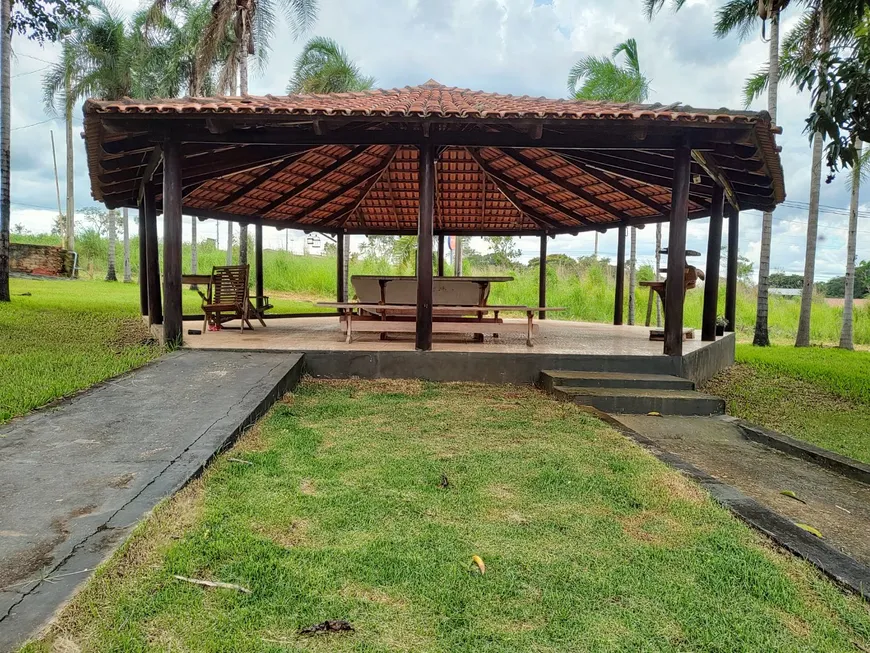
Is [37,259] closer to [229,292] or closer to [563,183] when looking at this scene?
[229,292]

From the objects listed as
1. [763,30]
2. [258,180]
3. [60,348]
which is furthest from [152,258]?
[763,30]

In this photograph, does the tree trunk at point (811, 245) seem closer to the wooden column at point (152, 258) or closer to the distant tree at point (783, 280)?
the wooden column at point (152, 258)

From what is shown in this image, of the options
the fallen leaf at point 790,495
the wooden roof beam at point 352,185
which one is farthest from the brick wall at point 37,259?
the fallen leaf at point 790,495

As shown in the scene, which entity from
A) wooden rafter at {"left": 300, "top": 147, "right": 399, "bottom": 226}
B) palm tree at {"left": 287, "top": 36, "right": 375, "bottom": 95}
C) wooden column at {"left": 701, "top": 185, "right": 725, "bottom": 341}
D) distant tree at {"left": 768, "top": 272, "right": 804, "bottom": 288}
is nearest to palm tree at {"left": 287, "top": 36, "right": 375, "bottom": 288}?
palm tree at {"left": 287, "top": 36, "right": 375, "bottom": 95}

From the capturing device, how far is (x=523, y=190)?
9812 mm

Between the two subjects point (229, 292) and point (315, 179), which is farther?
point (315, 179)

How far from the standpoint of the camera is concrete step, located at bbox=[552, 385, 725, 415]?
5.14 m

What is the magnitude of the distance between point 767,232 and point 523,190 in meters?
6.42

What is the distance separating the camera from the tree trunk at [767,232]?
11.3m

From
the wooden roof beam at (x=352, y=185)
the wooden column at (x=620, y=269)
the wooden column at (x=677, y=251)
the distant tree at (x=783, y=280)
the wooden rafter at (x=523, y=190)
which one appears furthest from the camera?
the distant tree at (x=783, y=280)

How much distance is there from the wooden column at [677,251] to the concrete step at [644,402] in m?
0.82

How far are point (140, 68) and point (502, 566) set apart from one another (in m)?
19.5

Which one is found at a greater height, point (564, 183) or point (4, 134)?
point (4, 134)

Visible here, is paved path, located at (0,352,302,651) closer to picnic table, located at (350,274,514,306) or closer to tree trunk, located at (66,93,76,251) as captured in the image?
picnic table, located at (350,274,514,306)
